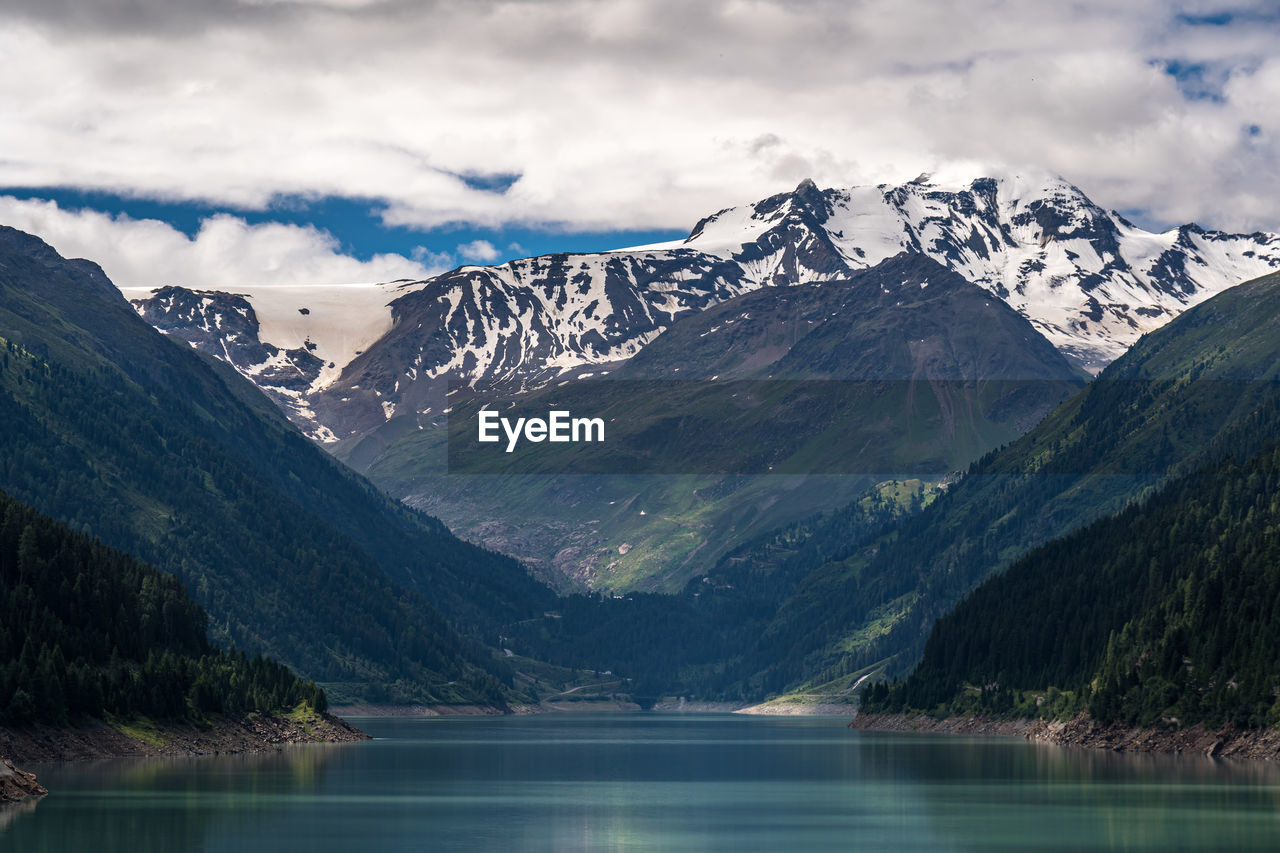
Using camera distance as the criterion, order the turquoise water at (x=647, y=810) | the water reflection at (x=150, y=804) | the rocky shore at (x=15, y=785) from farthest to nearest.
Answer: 1. the rocky shore at (x=15, y=785)
2. the turquoise water at (x=647, y=810)
3. the water reflection at (x=150, y=804)

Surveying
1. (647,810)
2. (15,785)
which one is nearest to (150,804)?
(15,785)

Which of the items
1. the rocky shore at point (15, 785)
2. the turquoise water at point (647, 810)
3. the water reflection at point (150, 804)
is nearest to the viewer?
the water reflection at point (150, 804)

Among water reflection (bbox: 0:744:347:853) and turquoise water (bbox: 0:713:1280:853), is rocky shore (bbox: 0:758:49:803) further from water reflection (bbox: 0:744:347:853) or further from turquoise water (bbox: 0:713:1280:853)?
turquoise water (bbox: 0:713:1280:853)

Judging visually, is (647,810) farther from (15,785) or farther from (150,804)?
(15,785)

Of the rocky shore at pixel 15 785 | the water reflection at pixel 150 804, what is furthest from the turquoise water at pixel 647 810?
the rocky shore at pixel 15 785

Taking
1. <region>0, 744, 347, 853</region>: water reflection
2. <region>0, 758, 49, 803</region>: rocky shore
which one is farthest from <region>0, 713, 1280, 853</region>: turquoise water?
<region>0, 758, 49, 803</region>: rocky shore

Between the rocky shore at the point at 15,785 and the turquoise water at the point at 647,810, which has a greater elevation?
the rocky shore at the point at 15,785

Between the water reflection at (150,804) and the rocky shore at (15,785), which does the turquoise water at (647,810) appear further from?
the rocky shore at (15,785)

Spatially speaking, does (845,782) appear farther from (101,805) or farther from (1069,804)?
(101,805)

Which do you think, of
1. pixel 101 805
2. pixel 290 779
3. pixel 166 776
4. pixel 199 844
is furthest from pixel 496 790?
pixel 199 844

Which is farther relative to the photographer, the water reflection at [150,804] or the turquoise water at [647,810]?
the turquoise water at [647,810]

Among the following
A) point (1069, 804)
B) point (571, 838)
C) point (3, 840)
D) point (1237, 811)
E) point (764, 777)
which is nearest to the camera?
point (3, 840)
